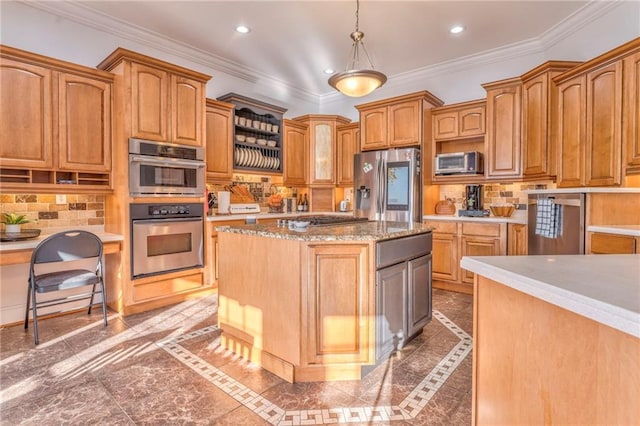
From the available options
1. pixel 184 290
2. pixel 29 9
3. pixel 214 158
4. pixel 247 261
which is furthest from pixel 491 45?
pixel 29 9

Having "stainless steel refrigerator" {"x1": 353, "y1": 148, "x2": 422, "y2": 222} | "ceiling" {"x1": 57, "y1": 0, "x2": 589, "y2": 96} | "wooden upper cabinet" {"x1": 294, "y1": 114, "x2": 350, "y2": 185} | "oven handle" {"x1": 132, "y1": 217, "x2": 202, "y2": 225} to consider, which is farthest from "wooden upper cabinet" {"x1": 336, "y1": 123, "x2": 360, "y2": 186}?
"oven handle" {"x1": 132, "y1": 217, "x2": 202, "y2": 225}

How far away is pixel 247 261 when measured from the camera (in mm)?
2430

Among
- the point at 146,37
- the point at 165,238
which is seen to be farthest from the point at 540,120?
the point at 146,37

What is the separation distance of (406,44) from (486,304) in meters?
4.01

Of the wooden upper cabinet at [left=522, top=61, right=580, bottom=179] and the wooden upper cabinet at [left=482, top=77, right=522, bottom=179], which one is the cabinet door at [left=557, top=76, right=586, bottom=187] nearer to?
the wooden upper cabinet at [left=522, top=61, right=580, bottom=179]

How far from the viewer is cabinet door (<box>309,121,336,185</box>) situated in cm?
573

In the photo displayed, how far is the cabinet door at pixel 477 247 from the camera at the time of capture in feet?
12.9

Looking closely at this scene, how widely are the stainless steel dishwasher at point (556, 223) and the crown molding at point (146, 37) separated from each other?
4.14 metres

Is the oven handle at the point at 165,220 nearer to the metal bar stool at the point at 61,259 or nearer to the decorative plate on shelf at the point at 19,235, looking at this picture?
the metal bar stool at the point at 61,259

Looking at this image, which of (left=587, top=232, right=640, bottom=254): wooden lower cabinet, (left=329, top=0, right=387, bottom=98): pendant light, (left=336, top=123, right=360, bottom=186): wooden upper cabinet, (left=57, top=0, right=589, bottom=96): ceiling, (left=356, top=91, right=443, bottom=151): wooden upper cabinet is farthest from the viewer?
(left=336, top=123, right=360, bottom=186): wooden upper cabinet

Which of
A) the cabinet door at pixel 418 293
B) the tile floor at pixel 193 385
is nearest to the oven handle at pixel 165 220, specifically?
the tile floor at pixel 193 385

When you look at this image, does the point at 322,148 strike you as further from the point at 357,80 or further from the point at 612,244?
the point at 612,244

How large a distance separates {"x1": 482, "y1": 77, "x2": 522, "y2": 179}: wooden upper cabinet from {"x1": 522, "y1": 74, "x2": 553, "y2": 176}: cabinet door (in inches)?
2.9

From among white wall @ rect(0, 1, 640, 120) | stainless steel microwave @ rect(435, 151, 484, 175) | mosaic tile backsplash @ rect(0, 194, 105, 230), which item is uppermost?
white wall @ rect(0, 1, 640, 120)
